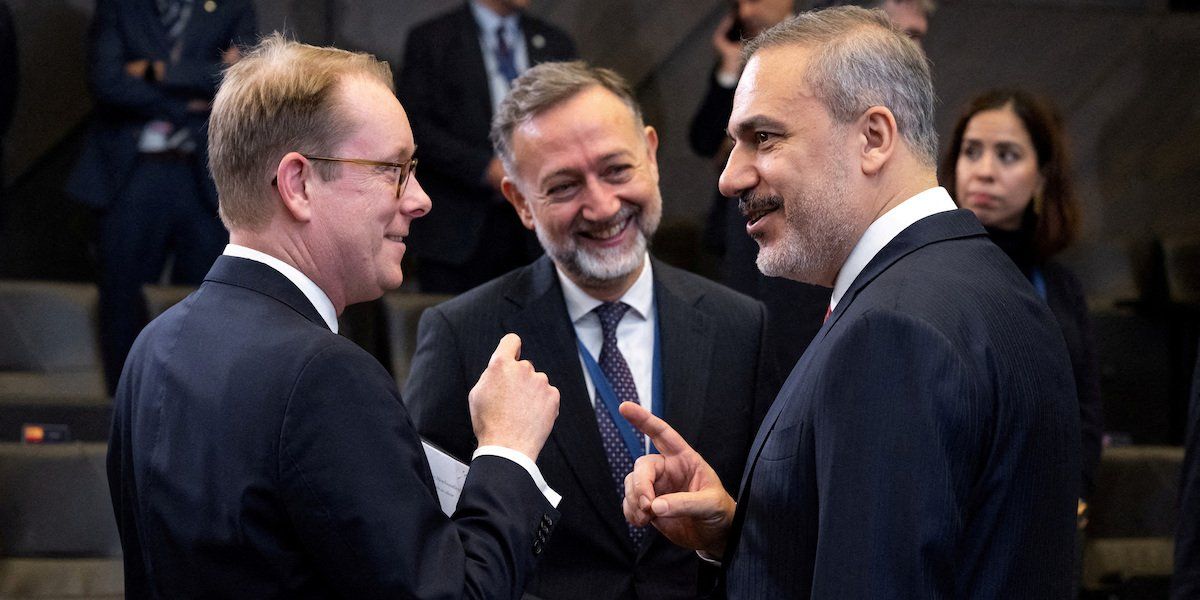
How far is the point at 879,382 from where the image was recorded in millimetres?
1371

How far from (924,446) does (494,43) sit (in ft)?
10.2

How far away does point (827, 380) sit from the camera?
56.0 inches

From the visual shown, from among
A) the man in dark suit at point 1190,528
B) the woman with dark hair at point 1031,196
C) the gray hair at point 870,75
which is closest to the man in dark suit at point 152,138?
the woman with dark hair at point 1031,196

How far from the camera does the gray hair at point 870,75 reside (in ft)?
5.36

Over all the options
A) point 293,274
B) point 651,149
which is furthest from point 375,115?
point 651,149

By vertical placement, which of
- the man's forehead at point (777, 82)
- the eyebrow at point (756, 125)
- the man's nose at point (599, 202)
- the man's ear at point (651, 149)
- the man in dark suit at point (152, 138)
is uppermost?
the man's forehead at point (777, 82)

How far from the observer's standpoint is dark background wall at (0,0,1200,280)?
458 cm

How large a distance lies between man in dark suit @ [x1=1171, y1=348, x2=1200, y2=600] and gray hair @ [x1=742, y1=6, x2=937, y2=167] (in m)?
0.79

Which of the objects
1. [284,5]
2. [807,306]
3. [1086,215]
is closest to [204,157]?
[284,5]

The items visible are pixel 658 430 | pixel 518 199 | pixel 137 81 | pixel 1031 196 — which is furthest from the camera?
pixel 137 81

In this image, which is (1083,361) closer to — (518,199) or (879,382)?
(518,199)

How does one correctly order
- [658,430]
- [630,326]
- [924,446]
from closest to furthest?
[924,446] → [658,430] → [630,326]

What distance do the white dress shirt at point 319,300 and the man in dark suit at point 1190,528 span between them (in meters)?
1.12

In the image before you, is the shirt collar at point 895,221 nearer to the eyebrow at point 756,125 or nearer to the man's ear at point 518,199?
the eyebrow at point 756,125
